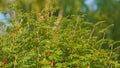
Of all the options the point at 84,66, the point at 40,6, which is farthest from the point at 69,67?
the point at 40,6

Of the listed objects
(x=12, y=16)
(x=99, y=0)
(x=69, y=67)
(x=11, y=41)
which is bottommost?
(x=69, y=67)

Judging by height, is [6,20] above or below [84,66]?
above

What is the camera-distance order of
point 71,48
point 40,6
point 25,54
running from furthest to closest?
point 40,6, point 71,48, point 25,54

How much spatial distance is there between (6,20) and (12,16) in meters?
0.17

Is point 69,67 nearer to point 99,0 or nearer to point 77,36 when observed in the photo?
point 77,36

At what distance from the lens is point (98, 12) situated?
92.1 ft

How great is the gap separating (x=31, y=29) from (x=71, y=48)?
0.90 m

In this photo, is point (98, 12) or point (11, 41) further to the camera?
point (98, 12)

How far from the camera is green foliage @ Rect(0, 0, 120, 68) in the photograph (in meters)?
6.88

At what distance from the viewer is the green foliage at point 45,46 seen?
6883mm

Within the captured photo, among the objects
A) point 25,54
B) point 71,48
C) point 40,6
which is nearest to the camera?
point 25,54

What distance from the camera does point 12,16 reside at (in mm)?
7547

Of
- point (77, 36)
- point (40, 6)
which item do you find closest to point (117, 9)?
point (40, 6)

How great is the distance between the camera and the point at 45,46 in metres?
6.84
